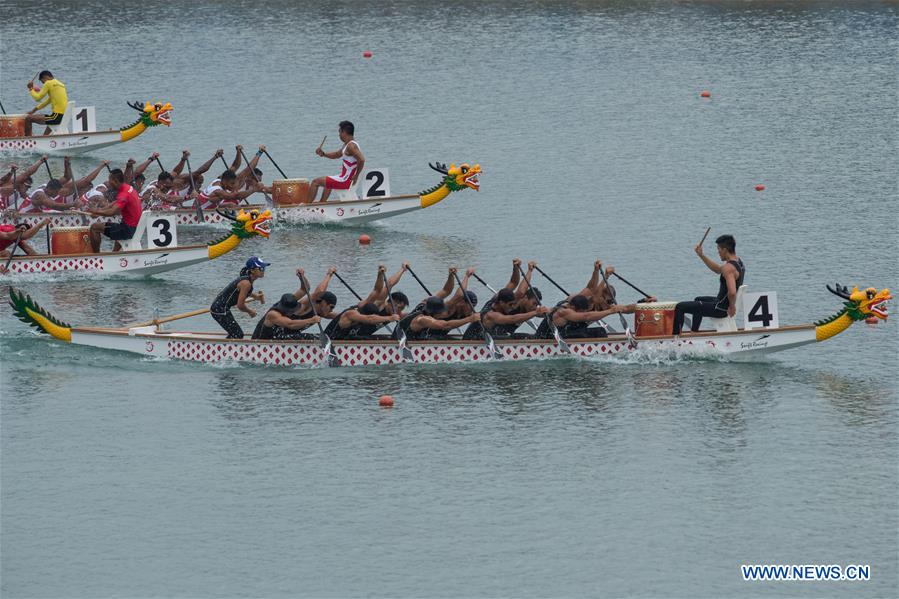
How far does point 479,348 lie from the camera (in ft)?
100

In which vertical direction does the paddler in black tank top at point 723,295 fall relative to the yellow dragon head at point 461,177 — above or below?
below

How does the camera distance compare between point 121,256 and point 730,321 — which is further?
point 121,256

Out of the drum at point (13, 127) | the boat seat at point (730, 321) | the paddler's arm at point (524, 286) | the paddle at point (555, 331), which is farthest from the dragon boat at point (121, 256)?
the drum at point (13, 127)

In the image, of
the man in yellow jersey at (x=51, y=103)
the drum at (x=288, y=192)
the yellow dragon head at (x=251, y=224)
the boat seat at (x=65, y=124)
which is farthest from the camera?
the boat seat at (x=65, y=124)

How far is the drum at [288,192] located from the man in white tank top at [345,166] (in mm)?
245

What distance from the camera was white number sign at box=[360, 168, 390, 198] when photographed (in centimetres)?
4119

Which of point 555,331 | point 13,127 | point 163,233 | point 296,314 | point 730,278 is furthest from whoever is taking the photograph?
point 13,127

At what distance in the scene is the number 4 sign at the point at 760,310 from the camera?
30281 mm

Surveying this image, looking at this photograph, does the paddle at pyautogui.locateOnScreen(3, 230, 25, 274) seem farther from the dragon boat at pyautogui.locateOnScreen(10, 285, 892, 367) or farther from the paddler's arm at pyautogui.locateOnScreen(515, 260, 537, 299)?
the paddler's arm at pyautogui.locateOnScreen(515, 260, 537, 299)

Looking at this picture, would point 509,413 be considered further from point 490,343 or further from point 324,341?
point 324,341

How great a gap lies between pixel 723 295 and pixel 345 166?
13.4 m

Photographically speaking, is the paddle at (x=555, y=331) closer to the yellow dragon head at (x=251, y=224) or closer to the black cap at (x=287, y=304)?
the black cap at (x=287, y=304)

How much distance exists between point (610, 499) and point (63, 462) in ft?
28.6

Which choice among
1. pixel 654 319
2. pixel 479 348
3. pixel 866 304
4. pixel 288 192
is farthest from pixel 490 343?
pixel 288 192
